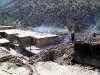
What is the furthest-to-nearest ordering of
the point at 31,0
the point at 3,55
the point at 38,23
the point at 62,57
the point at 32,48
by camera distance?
the point at 31,0, the point at 38,23, the point at 32,48, the point at 62,57, the point at 3,55

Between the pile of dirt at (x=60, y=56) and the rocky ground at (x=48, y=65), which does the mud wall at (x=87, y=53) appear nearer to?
the rocky ground at (x=48, y=65)

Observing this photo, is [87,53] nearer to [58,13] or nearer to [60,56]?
[60,56]

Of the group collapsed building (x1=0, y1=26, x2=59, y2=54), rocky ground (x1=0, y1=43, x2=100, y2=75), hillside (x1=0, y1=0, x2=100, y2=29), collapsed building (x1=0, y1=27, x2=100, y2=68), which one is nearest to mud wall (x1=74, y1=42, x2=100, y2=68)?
collapsed building (x1=0, y1=27, x2=100, y2=68)

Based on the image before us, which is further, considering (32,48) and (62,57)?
(32,48)

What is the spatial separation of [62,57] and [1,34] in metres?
6.43

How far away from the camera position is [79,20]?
4931 centimetres

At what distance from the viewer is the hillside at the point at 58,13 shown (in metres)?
50.6

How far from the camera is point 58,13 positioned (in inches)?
2124

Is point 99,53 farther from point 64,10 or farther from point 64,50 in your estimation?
point 64,10

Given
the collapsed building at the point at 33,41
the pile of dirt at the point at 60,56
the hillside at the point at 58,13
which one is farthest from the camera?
the hillside at the point at 58,13

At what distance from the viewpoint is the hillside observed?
166 ft

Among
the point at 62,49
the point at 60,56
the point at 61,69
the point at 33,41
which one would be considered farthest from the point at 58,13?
the point at 61,69

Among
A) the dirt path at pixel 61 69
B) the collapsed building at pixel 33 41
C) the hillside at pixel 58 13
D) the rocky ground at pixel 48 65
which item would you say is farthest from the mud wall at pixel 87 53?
the hillside at pixel 58 13

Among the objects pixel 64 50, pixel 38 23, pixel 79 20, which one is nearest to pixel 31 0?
pixel 38 23
